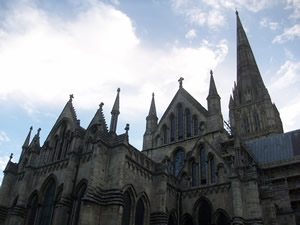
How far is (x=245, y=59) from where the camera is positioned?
67.8 metres

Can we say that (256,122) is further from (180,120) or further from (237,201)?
(237,201)

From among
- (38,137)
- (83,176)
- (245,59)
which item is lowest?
(83,176)

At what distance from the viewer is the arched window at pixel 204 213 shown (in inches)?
868

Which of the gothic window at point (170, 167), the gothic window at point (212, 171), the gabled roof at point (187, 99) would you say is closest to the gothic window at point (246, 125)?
the gabled roof at point (187, 99)

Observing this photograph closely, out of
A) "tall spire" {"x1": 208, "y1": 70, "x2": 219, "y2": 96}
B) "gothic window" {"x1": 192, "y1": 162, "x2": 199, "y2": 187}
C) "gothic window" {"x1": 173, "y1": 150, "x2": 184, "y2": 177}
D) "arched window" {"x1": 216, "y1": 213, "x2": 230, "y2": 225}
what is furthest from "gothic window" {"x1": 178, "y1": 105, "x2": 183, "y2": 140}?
"arched window" {"x1": 216, "y1": 213, "x2": 230, "y2": 225}

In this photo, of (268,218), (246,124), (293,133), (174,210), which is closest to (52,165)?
(174,210)

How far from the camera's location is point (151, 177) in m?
21.3

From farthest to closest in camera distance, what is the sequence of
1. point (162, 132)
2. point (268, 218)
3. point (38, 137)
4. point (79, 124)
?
point (162, 132), point (38, 137), point (79, 124), point (268, 218)

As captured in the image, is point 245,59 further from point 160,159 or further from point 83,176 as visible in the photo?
point 83,176

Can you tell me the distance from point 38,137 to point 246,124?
42.7 metres

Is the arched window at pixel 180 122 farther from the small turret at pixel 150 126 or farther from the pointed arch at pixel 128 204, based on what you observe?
the pointed arch at pixel 128 204

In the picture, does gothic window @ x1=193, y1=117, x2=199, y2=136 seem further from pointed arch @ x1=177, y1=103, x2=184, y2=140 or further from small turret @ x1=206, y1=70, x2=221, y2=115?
small turret @ x1=206, y1=70, x2=221, y2=115

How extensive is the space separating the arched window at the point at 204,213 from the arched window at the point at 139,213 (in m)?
4.91

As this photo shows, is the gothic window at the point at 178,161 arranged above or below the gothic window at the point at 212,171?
above
